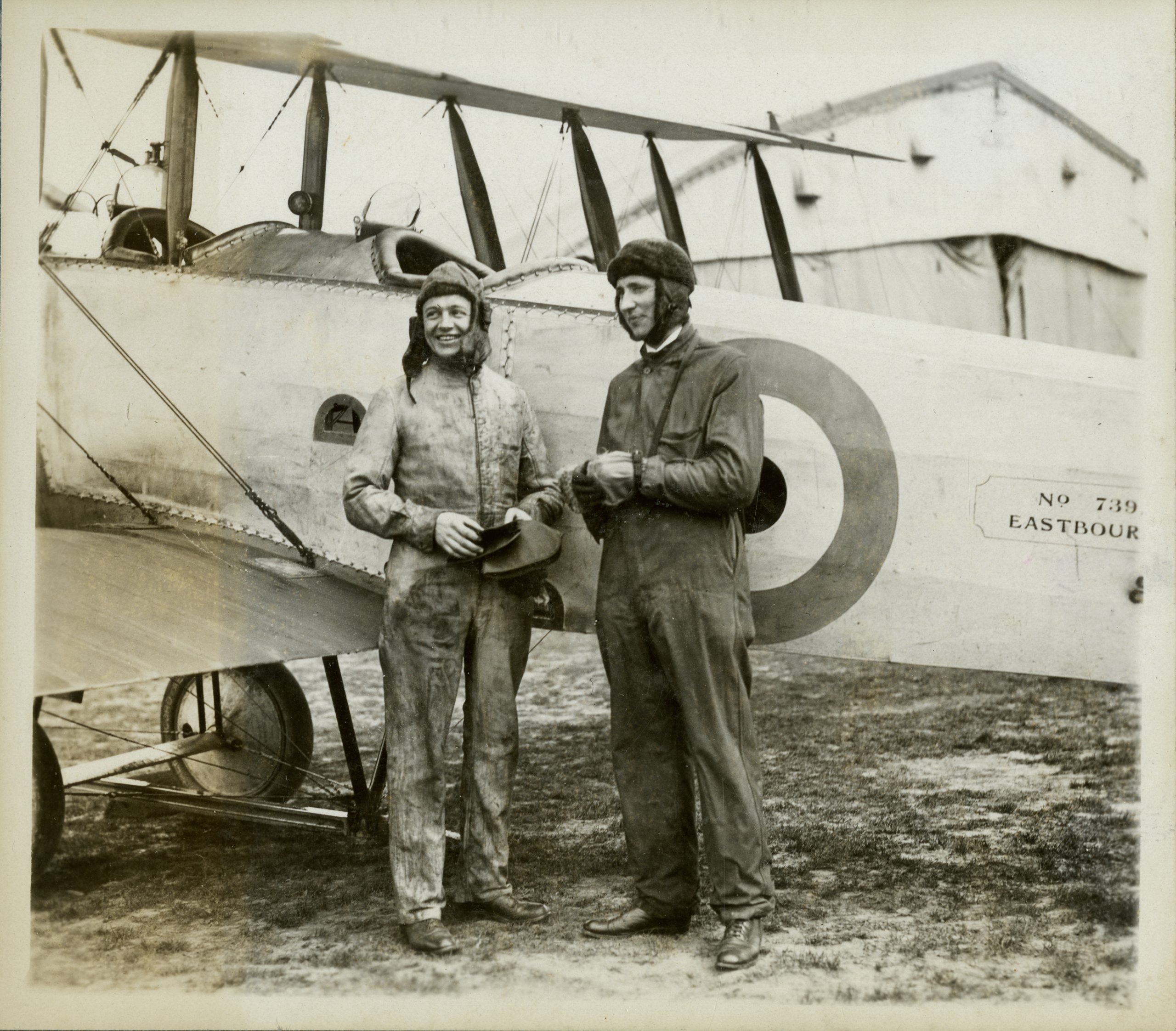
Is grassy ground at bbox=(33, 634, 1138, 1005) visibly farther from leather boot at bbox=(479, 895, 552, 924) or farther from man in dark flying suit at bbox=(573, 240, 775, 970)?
man in dark flying suit at bbox=(573, 240, 775, 970)

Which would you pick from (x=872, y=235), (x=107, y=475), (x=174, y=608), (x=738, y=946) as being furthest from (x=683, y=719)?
(x=872, y=235)

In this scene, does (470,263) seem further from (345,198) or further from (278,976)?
(278,976)

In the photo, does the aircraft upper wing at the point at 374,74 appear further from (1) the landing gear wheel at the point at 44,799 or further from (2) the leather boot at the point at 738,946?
(2) the leather boot at the point at 738,946

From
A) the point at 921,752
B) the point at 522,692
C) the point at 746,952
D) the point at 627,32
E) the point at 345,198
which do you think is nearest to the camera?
the point at 746,952

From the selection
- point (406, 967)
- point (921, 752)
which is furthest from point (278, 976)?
point (921, 752)

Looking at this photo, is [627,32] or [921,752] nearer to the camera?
[627,32]

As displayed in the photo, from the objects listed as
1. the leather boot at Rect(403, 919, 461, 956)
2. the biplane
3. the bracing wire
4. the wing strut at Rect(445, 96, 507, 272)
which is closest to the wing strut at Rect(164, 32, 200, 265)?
the biplane

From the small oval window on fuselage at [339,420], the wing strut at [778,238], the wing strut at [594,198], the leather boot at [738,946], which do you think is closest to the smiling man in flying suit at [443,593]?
the small oval window on fuselage at [339,420]
